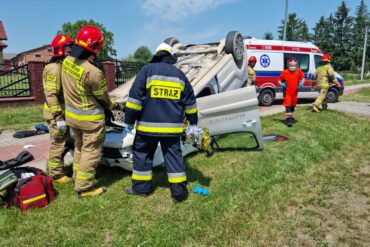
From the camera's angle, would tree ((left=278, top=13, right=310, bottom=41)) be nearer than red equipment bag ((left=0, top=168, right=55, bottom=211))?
No

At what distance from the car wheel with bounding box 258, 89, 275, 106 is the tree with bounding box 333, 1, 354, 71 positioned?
155 ft

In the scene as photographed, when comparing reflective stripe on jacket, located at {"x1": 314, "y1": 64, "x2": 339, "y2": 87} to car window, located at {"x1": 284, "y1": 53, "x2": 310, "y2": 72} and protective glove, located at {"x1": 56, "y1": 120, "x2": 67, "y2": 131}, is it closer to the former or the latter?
car window, located at {"x1": 284, "y1": 53, "x2": 310, "y2": 72}

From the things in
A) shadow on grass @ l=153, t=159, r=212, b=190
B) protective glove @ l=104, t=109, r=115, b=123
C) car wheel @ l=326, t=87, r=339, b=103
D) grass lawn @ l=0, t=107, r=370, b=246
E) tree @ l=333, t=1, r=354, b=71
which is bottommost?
grass lawn @ l=0, t=107, r=370, b=246

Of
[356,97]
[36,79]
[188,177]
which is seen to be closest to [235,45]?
[188,177]

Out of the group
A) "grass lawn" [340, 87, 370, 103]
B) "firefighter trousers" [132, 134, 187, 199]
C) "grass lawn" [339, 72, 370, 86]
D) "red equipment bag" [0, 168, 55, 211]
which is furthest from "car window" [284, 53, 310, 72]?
"grass lawn" [339, 72, 370, 86]

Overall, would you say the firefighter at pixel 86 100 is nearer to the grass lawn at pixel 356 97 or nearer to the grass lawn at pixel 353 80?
the grass lawn at pixel 356 97

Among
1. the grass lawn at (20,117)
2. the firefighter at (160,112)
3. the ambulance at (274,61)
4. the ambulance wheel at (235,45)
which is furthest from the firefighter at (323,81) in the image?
the grass lawn at (20,117)

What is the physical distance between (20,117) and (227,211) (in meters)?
8.02

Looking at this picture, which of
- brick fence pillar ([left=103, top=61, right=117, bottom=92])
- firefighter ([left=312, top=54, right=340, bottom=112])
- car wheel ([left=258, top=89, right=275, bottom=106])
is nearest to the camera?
→ firefighter ([left=312, top=54, right=340, bottom=112])

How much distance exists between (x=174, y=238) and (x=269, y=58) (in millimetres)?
9273

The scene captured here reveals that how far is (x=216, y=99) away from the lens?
461 centimetres

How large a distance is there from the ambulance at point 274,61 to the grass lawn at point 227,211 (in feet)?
20.7

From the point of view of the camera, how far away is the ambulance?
10.6 m

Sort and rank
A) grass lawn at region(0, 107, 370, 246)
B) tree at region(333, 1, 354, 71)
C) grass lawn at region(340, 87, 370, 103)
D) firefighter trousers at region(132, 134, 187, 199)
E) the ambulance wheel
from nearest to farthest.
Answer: grass lawn at region(0, 107, 370, 246) < firefighter trousers at region(132, 134, 187, 199) < the ambulance wheel < grass lawn at region(340, 87, 370, 103) < tree at region(333, 1, 354, 71)
